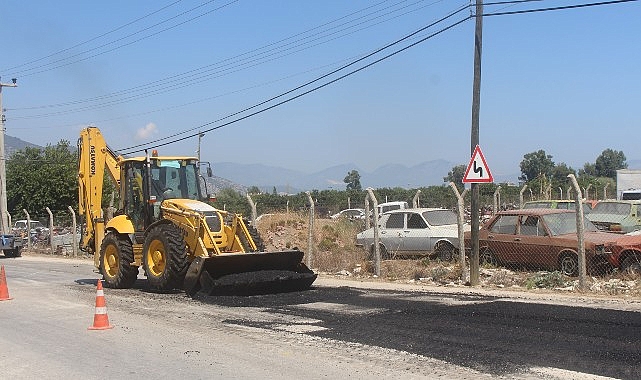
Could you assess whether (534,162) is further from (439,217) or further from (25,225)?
(439,217)

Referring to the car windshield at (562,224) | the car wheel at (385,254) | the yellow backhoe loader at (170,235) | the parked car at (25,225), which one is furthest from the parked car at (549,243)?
the parked car at (25,225)

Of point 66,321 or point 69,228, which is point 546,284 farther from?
point 69,228

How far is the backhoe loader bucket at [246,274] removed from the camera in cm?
1246

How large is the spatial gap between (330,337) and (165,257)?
5568 millimetres

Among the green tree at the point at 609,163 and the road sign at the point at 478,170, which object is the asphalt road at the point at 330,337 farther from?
the green tree at the point at 609,163

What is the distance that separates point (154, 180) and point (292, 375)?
29.0 ft

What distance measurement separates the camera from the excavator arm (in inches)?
639

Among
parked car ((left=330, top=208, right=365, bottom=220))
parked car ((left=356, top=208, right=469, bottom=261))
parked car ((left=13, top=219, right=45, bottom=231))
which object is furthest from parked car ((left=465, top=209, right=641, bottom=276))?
parked car ((left=13, top=219, right=45, bottom=231))

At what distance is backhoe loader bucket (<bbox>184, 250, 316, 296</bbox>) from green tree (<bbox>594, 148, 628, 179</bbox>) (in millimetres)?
93307

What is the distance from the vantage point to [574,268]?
14305 millimetres

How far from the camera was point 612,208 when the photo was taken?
20.3 metres

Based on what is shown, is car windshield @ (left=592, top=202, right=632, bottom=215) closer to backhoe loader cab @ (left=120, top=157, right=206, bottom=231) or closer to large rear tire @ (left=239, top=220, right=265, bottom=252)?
large rear tire @ (left=239, top=220, right=265, bottom=252)

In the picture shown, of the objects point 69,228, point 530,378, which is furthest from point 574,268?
point 69,228

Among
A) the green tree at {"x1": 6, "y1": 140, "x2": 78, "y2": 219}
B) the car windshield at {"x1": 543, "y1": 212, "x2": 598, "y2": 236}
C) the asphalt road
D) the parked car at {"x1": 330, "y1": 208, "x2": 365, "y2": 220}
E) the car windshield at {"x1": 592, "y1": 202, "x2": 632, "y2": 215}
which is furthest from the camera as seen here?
the green tree at {"x1": 6, "y1": 140, "x2": 78, "y2": 219}
